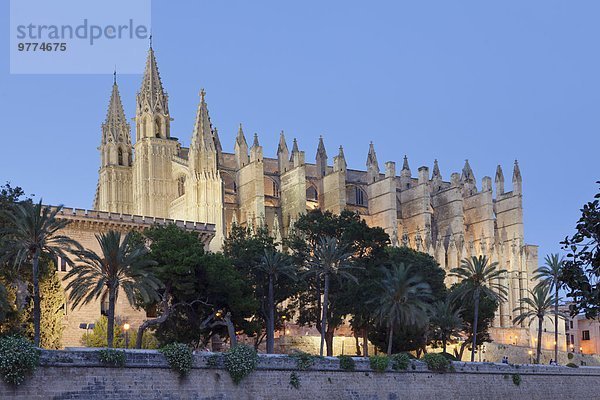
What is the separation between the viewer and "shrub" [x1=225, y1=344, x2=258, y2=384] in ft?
122

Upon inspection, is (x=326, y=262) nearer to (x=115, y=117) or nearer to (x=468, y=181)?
(x=115, y=117)

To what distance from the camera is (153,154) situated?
9119 centimetres

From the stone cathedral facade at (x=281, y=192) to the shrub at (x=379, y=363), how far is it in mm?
39237

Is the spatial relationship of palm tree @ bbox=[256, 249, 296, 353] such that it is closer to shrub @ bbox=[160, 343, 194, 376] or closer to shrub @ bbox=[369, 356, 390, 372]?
shrub @ bbox=[369, 356, 390, 372]

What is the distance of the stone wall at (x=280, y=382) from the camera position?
31906mm

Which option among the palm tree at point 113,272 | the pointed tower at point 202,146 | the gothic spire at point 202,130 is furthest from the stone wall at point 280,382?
the gothic spire at point 202,130

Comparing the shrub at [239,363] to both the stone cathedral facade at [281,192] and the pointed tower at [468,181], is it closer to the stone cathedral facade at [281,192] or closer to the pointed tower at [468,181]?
the stone cathedral facade at [281,192]

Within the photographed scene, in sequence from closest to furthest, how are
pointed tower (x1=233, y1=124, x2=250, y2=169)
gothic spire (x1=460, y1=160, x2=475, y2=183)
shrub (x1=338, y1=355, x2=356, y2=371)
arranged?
shrub (x1=338, y1=355, x2=356, y2=371), pointed tower (x1=233, y1=124, x2=250, y2=169), gothic spire (x1=460, y1=160, x2=475, y2=183)

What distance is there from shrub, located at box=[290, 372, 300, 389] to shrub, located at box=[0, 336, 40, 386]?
37.5ft

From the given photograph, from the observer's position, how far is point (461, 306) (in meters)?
72.1

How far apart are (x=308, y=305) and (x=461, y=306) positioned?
10.5 metres

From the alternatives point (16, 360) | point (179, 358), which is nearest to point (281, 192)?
point (179, 358)

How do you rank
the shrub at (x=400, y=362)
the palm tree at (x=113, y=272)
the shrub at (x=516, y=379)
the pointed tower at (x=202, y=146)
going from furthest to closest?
the pointed tower at (x=202, y=146) → the shrub at (x=516, y=379) → the shrub at (x=400, y=362) → the palm tree at (x=113, y=272)

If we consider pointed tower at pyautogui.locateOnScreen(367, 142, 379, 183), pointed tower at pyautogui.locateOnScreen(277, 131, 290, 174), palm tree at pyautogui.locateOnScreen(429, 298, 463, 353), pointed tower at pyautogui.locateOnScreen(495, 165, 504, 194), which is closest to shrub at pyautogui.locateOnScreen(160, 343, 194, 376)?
palm tree at pyautogui.locateOnScreen(429, 298, 463, 353)
